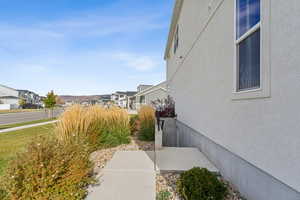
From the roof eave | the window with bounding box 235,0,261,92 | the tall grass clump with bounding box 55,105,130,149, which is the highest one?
the roof eave

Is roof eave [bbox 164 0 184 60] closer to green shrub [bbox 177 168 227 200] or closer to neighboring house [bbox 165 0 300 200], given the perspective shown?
neighboring house [bbox 165 0 300 200]

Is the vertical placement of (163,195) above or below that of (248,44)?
below

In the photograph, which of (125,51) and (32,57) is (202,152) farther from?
(32,57)

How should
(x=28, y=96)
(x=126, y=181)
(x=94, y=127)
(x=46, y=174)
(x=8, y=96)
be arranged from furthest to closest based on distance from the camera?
(x=28, y=96)
(x=8, y=96)
(x=94, y=127)
(x=126, y=181)
(x=46, y=174)

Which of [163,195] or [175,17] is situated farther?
[175,17]

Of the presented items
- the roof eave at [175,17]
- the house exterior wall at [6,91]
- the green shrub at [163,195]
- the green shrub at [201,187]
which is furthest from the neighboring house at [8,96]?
the green shrub at [201,187]

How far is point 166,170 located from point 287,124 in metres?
2.24

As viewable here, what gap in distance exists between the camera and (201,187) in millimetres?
2348

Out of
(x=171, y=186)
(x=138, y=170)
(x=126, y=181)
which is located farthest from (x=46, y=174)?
(x=171, y=186)

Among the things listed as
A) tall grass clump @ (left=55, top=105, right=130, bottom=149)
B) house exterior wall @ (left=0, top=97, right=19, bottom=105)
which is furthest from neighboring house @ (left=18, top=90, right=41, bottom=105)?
tall grass clump @ (left=55, top=105, right=130, bottom=149)

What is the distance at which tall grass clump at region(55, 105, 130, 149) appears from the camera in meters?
4.75

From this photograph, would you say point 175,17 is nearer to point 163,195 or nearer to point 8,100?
point 163,195

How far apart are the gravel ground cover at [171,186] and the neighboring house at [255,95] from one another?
0.13 meters

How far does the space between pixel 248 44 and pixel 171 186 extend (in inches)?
99.1
